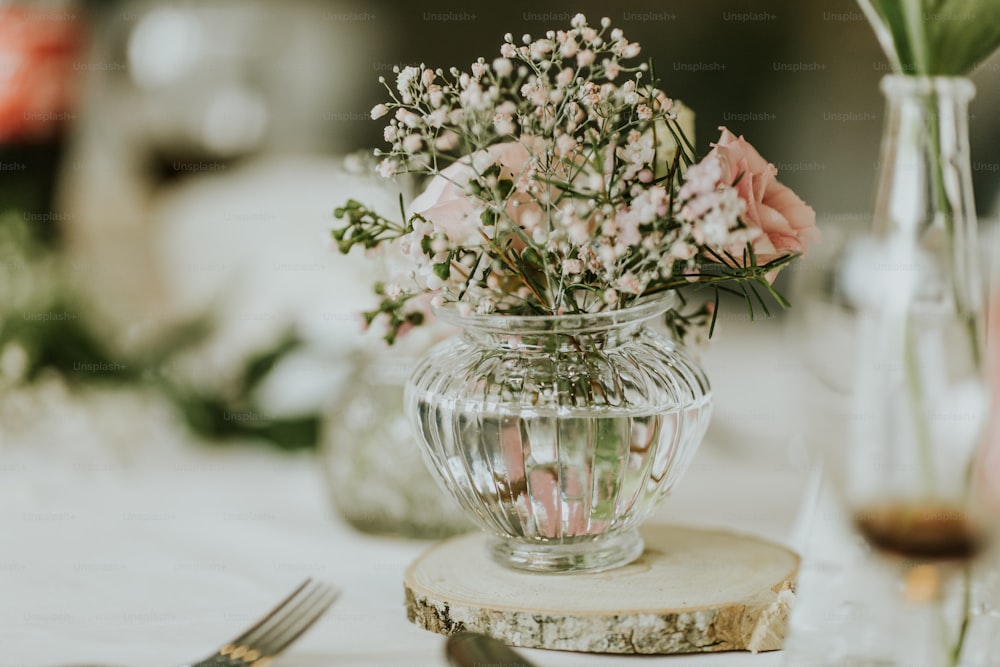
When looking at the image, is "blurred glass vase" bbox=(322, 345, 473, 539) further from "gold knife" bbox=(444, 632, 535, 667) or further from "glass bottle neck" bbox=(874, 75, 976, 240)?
"glass bottle neck" bbox=(874, 75, 976, 240)

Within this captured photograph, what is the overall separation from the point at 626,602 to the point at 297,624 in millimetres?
218

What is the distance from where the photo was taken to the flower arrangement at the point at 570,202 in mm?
610

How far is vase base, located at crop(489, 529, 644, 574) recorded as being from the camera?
71 cm

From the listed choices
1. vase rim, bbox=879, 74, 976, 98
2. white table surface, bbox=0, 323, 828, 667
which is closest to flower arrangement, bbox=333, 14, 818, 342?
vase rim, bbox=879, 74, 976, 98

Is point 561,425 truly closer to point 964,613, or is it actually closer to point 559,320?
point 559,320

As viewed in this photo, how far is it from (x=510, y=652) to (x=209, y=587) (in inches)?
13.5

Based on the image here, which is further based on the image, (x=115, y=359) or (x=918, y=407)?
(x=115, y=359)

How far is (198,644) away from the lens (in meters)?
0.68

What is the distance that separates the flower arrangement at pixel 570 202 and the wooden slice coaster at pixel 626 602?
0.19 meters

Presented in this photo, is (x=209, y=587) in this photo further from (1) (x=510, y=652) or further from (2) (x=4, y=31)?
(2) (x=4, y=31)

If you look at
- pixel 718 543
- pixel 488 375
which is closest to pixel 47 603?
pixel 488 375

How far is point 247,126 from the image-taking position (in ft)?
8.38

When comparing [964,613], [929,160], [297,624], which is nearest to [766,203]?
[929,160]

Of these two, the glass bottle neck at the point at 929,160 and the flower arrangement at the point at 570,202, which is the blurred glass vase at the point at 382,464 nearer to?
the flower arrangement at the point at 570,202
